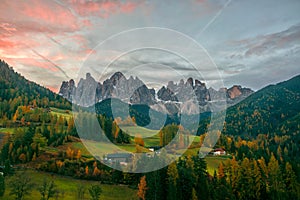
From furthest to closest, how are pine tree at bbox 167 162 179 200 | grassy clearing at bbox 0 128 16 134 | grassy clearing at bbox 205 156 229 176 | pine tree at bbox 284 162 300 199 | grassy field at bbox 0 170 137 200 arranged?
grassy clearing at bbox 0 128 16 134, grassy clearing at bbox 205 156 229 176, pine tree at bbox 284 162 300 199, grassy field at bbox 0 170 137 200, pine tree at bbox 167 162 179 200

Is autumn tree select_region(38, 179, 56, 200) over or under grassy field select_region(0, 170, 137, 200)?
over

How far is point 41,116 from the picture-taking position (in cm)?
11225

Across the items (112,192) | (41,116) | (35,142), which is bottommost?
(112,192)

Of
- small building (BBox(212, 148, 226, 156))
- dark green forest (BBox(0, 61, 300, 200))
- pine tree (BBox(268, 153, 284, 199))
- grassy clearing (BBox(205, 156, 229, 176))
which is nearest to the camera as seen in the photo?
dark green forest (BBox(0, 61, 300, 200))

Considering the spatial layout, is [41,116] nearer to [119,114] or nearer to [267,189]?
[119,114]

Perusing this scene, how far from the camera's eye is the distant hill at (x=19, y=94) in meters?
131

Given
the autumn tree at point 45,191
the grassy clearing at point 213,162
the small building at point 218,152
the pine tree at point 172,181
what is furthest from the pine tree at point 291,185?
the small building at point 218,152

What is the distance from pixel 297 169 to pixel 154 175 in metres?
33.1

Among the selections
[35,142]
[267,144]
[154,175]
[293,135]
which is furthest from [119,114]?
[293,135]

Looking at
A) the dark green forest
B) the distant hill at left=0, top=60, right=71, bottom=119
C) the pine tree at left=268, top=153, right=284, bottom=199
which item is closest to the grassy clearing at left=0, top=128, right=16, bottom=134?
the dark green forest

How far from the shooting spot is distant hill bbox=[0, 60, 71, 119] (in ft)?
429

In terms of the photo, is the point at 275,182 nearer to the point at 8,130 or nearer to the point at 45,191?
the point at 45,191

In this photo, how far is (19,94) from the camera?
156 meters

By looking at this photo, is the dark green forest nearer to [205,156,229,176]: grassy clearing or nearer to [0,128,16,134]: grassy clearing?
[205,156,229,176]: grassy clearing
